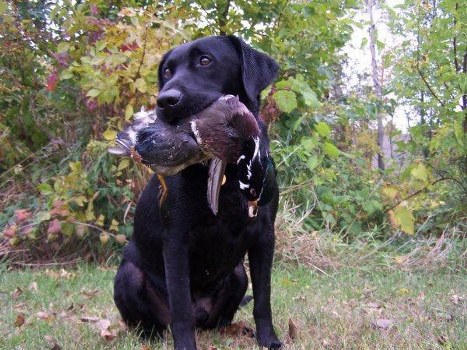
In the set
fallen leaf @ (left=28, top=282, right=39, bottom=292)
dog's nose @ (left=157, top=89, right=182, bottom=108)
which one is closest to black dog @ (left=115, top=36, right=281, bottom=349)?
dog's nose @ (left=157, top=89, right=182, bottom=108)

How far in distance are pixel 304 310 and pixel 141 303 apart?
1.03m

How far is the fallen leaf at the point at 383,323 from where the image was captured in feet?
10.0

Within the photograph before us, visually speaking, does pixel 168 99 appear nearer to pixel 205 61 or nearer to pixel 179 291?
pixel 205 61

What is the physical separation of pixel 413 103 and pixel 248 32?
178 centimetres

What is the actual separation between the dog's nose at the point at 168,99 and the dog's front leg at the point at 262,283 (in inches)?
31.8

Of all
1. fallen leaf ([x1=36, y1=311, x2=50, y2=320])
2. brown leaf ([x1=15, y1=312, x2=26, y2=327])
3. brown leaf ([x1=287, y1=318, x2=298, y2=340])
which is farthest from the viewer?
fallen leaf ([x1=36, y1=311, x2=50, y2=320])

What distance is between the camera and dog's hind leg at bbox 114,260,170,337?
3051 mm

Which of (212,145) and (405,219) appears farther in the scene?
(405,219)

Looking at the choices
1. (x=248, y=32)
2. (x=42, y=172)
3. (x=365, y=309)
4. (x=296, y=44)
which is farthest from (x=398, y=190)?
(x=42, y=172)

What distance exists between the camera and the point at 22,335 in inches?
123

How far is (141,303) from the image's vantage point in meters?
3.04

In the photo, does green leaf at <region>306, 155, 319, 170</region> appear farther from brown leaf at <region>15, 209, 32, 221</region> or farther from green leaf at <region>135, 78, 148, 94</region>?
brown leaf at <region>15, 209, 32, 221</region>

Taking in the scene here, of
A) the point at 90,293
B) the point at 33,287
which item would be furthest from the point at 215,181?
the point at 33,287

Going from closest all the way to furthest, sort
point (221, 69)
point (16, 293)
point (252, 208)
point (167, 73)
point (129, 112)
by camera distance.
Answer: point (252, 208) < point (221, 69) < point (167, 73) < point (16, 293) < point (129, 112)
